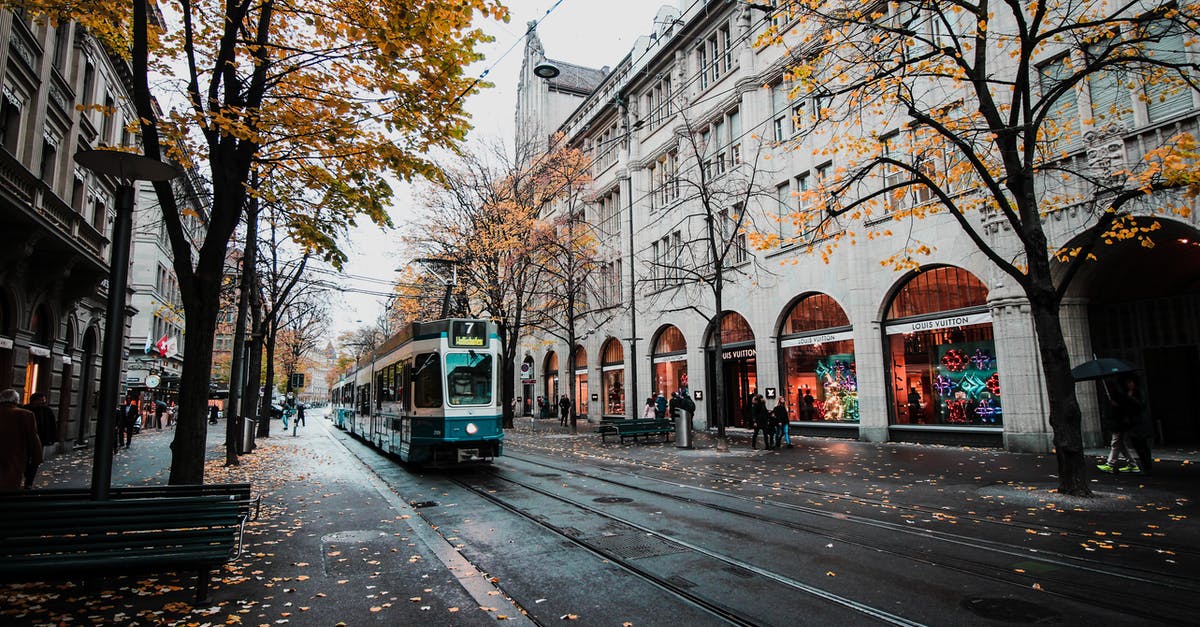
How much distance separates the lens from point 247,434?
63.6 ft

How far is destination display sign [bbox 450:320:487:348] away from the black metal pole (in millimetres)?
8054

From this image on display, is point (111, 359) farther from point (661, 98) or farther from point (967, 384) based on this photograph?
point (661, 98)

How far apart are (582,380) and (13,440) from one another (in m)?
33.5

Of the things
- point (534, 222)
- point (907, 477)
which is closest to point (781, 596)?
point (907, 477)

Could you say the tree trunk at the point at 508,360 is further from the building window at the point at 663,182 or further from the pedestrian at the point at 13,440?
the pedestrian at the point at 13,440

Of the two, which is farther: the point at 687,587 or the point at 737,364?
the point at 737,364

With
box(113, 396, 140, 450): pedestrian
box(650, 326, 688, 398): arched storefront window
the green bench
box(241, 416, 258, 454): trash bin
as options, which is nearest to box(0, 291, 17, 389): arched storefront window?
box(241, 416, 258, 454): trash bin

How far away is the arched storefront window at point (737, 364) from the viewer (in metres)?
25.6

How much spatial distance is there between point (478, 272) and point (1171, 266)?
25216mm

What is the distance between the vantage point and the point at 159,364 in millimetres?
39781

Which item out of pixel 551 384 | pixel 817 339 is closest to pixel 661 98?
pixel 817 339

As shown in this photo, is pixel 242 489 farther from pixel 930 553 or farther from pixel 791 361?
pixel 791 361

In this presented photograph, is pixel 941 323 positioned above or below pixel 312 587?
above

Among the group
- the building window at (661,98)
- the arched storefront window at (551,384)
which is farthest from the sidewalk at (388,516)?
the arched storefront window at (551,384)
